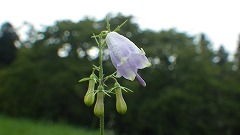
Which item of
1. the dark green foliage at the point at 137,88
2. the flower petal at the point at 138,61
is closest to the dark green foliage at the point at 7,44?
the dark green foliage at the point at 137,88

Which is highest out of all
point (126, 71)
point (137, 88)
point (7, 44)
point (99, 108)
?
point (7, 44)

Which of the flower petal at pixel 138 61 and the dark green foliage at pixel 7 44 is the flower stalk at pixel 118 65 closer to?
the flower petal at pixel 138 61

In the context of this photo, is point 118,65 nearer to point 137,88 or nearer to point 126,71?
point 126,71

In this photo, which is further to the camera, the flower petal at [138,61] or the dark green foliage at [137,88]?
the dark green foliage at [137,88]

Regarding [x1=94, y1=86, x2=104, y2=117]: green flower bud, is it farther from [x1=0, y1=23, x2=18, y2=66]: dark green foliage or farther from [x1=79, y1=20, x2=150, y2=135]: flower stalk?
[x1=0, y1=23, x2=18, y2=66]: dark green foliage

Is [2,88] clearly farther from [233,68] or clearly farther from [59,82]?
[233,68]

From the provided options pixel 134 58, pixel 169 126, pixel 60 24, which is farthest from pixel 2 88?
pixel 134 58

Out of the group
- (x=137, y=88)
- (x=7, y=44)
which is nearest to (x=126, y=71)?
(x=137, y=88)
